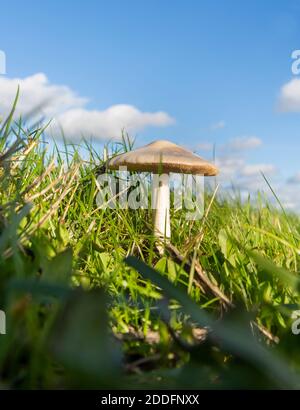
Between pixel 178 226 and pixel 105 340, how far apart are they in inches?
98.7

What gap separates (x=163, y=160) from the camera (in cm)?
324

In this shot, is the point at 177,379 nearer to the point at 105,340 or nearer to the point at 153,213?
the point at 105,340

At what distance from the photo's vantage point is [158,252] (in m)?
3.02

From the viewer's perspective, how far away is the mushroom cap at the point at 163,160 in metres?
3.21
